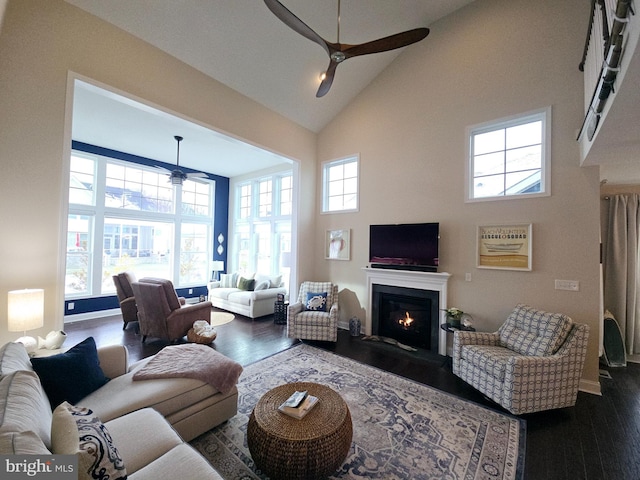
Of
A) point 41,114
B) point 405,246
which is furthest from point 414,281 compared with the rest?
point 41,114

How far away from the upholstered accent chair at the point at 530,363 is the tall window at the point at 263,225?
4265 mm

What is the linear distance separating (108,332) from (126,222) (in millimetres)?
2627

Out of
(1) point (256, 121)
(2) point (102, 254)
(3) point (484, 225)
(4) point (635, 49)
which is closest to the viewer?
(4) point (635, 49)

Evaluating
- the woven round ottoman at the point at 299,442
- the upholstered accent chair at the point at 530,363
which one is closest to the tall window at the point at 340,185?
the upholstered accent chair at the point at 530,363

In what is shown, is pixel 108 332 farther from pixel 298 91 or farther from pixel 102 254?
pixel 298 91

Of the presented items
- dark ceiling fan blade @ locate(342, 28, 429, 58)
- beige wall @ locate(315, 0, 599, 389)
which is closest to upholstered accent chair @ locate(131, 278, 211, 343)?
beige wall @ locate(315, 0, 599, 389)

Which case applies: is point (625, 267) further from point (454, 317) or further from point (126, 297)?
point (126, 297)

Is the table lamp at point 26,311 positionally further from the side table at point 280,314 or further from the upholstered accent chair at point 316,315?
the side table at point 280,314

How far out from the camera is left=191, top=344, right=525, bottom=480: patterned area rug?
6.03ft

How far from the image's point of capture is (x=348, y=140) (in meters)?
5.03

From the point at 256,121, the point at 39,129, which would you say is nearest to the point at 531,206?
the point at 256,121

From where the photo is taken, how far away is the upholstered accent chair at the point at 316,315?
408 cm

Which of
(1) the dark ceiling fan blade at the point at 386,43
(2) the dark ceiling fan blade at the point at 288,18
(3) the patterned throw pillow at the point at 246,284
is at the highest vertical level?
(1) the dark ceiling fan blade at the point at 386,43

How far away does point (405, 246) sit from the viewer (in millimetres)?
4164
